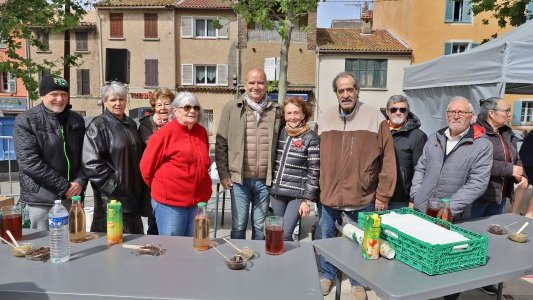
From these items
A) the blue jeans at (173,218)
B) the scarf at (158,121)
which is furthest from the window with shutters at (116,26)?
the blue jeans at (173,218)

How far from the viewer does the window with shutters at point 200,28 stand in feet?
66.9

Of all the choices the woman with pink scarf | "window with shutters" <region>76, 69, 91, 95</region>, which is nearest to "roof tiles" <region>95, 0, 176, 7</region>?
"window with shutters" <region>76, 69, 91, 95</region>

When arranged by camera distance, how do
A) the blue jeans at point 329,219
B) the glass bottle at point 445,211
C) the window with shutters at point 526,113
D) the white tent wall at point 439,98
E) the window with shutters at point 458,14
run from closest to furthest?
the glass bottle at point 445,211
the blue jeans at point 329,219
the white tent wall at point 439,98
the window with shutters at point 526,113
the window with shutters at point 458,14

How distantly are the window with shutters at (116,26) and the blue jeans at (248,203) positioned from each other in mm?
20137

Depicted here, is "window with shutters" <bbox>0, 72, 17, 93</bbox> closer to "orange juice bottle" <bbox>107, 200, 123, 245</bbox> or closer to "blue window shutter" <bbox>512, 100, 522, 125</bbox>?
"orange juice bottle" <bbox>107, 200, 123, 245</bbox>

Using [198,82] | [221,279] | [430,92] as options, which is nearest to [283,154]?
[221,279]

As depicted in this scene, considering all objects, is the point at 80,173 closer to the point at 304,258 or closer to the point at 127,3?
the point at 304,258

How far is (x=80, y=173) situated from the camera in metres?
3.00

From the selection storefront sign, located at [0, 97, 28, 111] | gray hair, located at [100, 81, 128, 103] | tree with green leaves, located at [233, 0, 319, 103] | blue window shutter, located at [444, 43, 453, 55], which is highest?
blue window shutter, located at [444, 43, 453, 55]

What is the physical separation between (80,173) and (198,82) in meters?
18.4

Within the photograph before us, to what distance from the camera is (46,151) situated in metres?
2.80

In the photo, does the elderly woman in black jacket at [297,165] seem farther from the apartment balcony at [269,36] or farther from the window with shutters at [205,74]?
the window with shutters at [205,74]

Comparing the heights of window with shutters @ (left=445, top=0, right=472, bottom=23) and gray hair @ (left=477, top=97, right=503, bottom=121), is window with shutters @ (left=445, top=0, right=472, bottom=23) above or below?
above

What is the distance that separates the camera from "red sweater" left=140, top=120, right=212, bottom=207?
2740 mm
